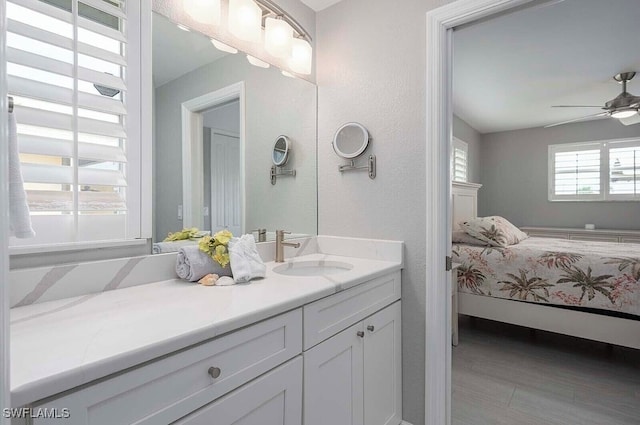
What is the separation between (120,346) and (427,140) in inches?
56.4

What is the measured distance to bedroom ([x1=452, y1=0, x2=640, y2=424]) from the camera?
2.01 m

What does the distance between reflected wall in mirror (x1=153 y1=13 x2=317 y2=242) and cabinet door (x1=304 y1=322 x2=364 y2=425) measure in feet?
2.50

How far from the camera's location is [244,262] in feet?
4.32

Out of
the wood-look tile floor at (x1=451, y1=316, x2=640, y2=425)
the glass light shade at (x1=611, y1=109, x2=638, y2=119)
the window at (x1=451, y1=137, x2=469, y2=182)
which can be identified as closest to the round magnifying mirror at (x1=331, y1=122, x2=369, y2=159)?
the wood-look tile floor at (x1=451, y1=316, x2=640, y2=425)

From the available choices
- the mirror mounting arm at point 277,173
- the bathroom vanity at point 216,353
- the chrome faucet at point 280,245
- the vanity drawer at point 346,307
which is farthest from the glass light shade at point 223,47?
the vanity drawer at point 346,307

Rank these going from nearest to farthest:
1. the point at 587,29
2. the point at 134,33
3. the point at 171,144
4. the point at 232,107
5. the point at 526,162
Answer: the point at 134,33, the point at 171,144, the point at 232,107, the point at 587,29, the point at 526,162

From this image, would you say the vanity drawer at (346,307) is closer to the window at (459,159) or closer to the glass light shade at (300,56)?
the glass light shade at (300,56)

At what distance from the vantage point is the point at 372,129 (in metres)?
1.78

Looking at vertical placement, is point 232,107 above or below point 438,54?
below

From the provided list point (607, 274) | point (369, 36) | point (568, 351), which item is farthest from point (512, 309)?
point (369, 36)

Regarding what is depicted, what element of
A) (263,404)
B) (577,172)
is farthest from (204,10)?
(577,172)

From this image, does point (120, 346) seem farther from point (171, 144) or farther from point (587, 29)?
point (587, 29)

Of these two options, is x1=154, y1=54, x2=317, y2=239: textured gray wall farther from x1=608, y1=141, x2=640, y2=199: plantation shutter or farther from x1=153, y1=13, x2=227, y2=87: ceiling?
x1=608, y1=141, x2=640, y2=199: plantation shutter

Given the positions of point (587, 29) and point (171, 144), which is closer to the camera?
point (171, 144)
